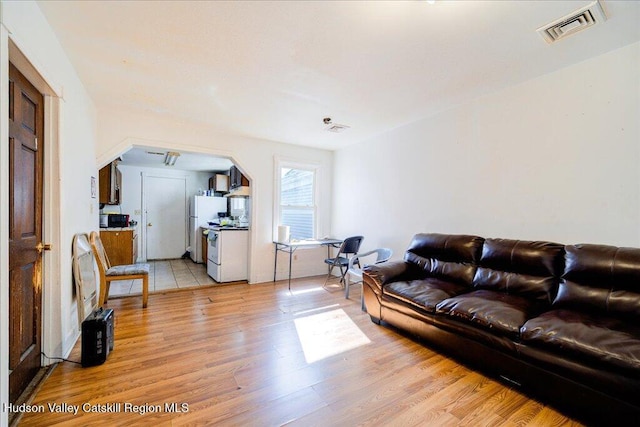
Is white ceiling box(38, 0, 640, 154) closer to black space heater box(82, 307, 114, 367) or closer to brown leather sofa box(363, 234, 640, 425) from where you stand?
brown leather sofa box(363, 234, 640, 425)

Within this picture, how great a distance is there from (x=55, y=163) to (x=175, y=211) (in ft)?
16.9

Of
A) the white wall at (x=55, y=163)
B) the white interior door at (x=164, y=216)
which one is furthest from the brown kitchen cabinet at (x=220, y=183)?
the white wall at (x=55, y=163)

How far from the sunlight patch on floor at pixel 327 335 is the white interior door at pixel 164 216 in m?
5.13

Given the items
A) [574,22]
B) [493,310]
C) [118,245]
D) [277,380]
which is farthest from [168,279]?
[574,22]

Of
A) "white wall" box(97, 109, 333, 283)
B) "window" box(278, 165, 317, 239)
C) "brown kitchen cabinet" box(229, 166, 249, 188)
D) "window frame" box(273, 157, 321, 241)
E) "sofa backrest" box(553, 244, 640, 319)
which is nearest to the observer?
"sofa backrest" box(553, 244, 640, 319)

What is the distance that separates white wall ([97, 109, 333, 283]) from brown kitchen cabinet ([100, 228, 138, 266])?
2033mm

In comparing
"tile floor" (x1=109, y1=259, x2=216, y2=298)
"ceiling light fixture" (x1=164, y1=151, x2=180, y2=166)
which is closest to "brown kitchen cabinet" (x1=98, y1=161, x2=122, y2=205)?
"ceiling light fixture" (x1=164, y1=151, x2=180, y2=166)

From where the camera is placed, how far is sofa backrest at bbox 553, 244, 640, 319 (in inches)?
72.2

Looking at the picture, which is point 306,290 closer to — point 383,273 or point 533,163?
point 383,273

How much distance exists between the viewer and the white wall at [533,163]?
6.87ft

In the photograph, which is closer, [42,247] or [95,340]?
[42,247]

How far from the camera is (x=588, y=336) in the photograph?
5.23ft

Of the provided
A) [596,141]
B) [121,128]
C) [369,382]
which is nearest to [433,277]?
[369,382]

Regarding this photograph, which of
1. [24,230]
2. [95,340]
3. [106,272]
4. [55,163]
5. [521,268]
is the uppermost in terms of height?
[55,163]
